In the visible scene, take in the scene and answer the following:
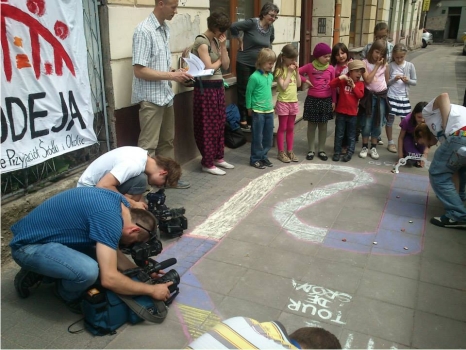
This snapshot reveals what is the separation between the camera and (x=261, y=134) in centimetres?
589

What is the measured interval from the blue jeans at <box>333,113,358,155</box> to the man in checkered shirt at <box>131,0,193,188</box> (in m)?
2.40

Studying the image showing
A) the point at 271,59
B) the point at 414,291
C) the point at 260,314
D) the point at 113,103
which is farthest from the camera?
the point at 271,59

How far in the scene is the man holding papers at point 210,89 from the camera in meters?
5.24

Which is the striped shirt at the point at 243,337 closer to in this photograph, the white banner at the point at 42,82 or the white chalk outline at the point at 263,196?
the white chalk outline at the point at 263,196

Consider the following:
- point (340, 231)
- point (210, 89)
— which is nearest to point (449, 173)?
point (340, 231)

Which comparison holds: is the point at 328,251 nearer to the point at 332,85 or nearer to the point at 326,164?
the point at 326,164

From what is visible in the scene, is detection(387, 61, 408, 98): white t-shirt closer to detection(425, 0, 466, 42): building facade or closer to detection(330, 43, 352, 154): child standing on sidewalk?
detection(330, 43, 352, 154): child standing on sidewalk

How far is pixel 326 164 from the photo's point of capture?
623cm

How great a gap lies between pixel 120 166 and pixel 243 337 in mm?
2102

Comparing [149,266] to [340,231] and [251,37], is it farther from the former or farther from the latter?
[251,37]

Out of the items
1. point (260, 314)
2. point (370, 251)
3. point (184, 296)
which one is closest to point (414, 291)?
point (370, 251)

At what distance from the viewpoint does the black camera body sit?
2.90m

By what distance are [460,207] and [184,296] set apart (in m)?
2.86

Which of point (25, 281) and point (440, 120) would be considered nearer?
point (25, 281)
